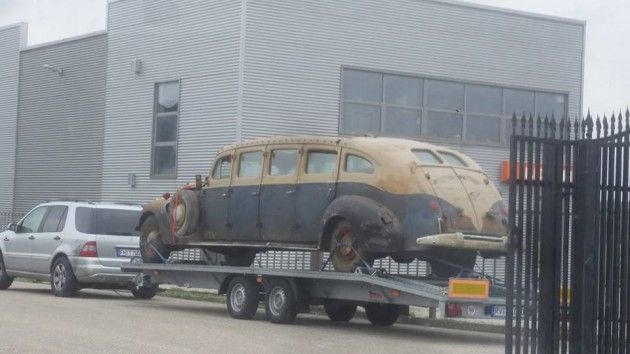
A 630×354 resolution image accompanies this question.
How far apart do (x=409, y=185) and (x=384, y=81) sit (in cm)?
1414

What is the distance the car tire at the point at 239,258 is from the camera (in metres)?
19.9

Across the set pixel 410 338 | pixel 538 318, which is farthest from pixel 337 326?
pixel 538 318

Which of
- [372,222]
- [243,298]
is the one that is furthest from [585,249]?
[243,298]

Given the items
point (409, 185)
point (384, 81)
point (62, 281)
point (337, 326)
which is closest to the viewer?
point (409, 185)

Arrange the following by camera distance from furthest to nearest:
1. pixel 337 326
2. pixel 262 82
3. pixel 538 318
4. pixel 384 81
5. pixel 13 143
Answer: pixel 13 143 → pixel 384 81 → pixel 262 82 → pixel 337 326 → pixel 538 318

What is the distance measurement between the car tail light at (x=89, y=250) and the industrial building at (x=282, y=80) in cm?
714

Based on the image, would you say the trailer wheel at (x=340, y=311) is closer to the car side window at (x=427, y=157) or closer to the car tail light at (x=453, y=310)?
the car side window at (x=427, y=157)

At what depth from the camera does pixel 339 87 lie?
29656 millimetres

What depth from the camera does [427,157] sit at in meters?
17.3

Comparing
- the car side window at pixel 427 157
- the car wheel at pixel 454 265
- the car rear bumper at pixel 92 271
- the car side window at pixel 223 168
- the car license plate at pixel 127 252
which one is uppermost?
the car side window at pixel 427 157

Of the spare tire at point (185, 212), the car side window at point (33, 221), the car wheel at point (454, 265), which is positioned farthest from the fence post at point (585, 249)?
the car side window at point (33, 221)

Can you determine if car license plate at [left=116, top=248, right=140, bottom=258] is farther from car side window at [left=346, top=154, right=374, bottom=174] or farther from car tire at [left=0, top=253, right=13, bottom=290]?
car side window at [left=346, top=154, right=374, bottom=174]

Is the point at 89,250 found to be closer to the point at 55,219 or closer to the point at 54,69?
the point at 55,219

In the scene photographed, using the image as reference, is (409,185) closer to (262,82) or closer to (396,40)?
(262,82)
